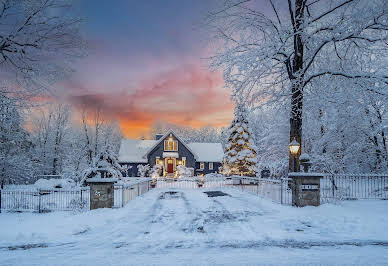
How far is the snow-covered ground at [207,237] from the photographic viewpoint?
5695 millimetres

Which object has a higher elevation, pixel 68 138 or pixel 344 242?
pixel 68 138

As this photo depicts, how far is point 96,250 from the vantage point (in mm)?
6410

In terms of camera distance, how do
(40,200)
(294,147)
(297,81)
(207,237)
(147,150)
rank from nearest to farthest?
(207,237) → (294,147) → (297,81) → (40,200) → (147,150)

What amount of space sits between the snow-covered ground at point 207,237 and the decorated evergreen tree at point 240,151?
2013 centimetres

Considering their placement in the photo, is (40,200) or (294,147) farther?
(40,200)

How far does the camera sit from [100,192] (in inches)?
457

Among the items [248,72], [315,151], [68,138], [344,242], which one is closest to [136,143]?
[68,138]

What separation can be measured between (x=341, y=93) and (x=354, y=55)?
97.2 inches

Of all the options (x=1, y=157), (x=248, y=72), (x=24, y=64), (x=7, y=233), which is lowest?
(x=7, y=233)

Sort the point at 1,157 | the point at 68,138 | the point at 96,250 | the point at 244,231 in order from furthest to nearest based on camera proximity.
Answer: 1. the point at 68,138
2. the point at 1,157
3. the point at 244,231
4. the point at 96,250

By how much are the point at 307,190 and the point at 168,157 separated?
1215 inches

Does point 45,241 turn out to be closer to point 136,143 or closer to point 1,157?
point 1,157

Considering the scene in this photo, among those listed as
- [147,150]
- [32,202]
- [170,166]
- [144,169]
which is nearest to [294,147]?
[32,202]

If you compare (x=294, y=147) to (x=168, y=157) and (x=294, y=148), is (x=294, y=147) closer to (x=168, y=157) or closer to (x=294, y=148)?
(x=294, y=148)
